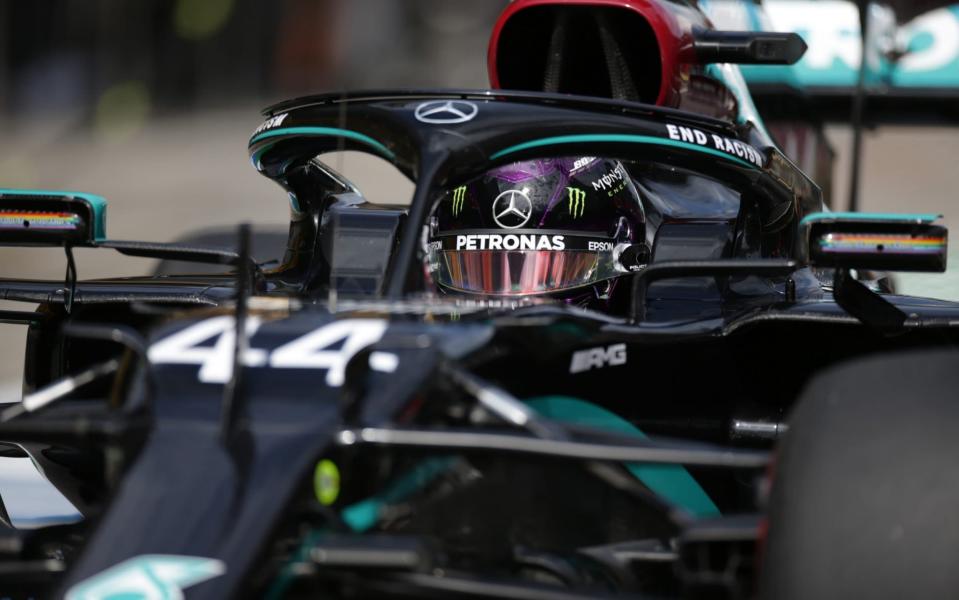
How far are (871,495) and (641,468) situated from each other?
0.95 metres

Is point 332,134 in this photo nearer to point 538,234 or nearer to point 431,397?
point 538,234

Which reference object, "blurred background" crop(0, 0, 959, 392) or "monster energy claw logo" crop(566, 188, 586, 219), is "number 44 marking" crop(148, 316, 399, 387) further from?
"blurred background" crop(0, 0, 959, 392)

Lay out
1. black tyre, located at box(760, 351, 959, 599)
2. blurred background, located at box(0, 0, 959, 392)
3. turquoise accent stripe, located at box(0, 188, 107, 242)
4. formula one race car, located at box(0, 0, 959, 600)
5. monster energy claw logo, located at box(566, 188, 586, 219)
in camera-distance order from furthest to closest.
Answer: blurred background, located at box(0, 0, 959, 392) → monster energy claw logo, located at box(566, 188, 586, 219) → turquoise accent stripe, located at box(0, 188, 107, 242) → formula one race car, located at box(0, 0, 959, 600) → black tyre, located at box(760, 351, 959, 599)

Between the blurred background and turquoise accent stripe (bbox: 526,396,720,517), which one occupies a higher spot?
turquoise accent stripe (bbox: 526,396,720,517)

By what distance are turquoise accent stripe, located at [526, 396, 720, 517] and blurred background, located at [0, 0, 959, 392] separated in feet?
Answer: 21.1

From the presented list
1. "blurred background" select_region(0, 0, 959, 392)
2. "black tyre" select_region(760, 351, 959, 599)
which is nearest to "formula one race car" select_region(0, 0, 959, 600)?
"black tyre" select_region(760, 351, 959, 599)

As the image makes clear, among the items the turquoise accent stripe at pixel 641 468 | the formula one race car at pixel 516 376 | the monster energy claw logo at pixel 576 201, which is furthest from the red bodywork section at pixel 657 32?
the turquoise accent stripe at pixel 641 468

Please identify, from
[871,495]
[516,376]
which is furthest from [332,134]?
[871,495]

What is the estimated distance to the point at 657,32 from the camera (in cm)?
370

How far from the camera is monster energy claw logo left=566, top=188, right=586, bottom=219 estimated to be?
3123mm

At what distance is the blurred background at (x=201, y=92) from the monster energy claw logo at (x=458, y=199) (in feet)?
18.8

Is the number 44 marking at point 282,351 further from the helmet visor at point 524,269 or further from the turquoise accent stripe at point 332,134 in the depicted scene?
the helmet visor at point 524,269

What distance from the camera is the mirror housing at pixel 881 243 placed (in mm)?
2336

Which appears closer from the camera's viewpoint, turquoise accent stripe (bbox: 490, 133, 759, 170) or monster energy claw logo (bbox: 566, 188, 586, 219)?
turquoise accent stripe (bbox: 490, 133, 759, 170)
